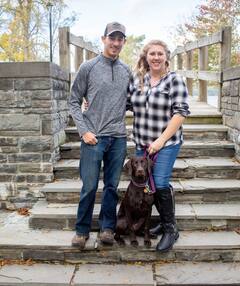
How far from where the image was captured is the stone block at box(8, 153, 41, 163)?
4758mm

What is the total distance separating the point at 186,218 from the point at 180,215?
2.7 inches

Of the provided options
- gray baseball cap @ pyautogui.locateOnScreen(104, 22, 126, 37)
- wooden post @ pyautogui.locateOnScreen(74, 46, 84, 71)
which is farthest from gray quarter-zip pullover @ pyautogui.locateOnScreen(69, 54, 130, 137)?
wooden post @ pyautogui.locateOnScreen(74, 46, 84, 71)

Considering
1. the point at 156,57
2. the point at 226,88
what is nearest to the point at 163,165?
the point at 156,57

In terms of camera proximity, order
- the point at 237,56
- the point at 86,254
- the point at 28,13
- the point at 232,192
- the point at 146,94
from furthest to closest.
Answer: the point at 28,13 < the point at 237,56 < the point at 232,192 < the point at 86,254 < the point at 146,94

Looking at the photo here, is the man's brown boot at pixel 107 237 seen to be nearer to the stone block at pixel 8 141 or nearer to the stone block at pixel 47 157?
the stone block at pixel 47 157

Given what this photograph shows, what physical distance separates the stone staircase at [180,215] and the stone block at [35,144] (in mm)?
285

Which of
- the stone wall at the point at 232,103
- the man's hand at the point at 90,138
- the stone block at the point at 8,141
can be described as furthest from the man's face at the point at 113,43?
the stone wall at the point at 232,103

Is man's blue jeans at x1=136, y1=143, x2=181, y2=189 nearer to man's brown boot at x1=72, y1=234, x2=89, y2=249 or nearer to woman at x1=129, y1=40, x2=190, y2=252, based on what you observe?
woman at x1=129, y1=40, x2=190, y2=252

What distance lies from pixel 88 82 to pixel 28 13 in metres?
16.6

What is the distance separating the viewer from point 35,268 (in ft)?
11.9

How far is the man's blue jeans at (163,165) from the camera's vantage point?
3465 millimetres

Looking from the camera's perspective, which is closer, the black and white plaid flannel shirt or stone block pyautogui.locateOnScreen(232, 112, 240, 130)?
the black and white plaid flannel shirt

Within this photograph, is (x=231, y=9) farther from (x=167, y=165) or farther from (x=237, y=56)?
(x=167, y=165)

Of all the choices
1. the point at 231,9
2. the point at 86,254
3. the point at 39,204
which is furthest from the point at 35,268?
the point at 231,9
